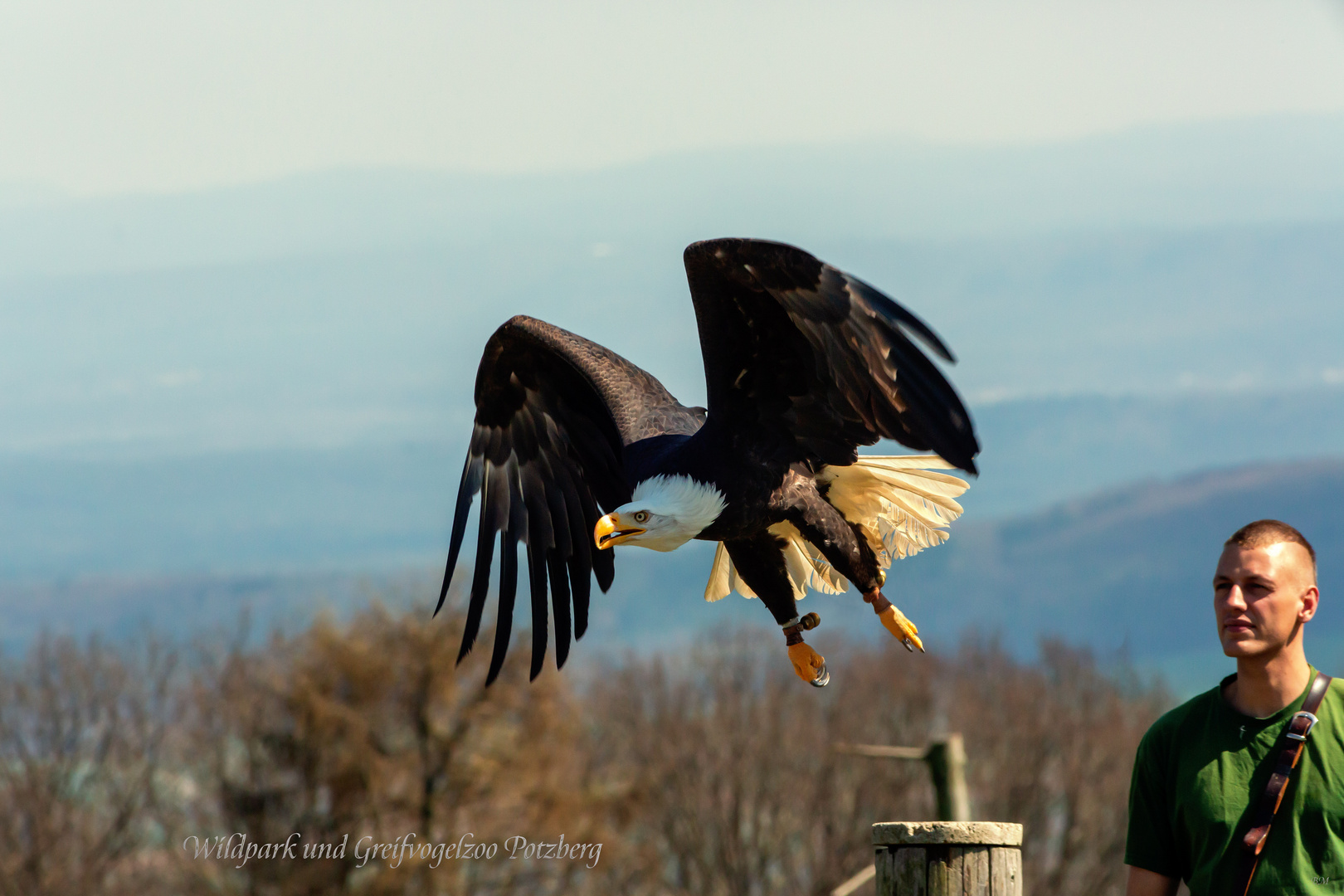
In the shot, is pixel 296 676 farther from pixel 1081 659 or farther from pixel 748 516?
pixel 1081 659

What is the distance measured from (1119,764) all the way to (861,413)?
4282 centimetres

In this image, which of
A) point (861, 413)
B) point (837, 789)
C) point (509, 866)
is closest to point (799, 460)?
point (861, 413)

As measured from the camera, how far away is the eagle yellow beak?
5.64 m

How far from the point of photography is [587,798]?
3272 centimetres

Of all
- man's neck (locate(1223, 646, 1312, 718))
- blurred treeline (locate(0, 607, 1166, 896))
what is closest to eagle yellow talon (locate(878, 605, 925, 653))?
man's neck (locate(1223, 646, 1312, 718))

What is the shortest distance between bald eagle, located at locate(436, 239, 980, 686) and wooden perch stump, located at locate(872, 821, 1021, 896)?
1.18 metres

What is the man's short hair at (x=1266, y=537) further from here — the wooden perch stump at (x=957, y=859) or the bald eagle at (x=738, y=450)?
the bald eagle at (x=738, y=450)

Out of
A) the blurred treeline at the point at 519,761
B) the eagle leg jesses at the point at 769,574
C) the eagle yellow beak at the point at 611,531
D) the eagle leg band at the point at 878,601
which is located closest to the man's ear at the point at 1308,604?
the eagle yellow beak at the point at 611,531

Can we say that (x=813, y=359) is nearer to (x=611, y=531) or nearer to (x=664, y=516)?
(x=664, y=516)

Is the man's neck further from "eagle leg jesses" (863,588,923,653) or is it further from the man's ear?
"eagle leg jesses" (863,588,923,653)

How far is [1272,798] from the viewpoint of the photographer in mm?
3453

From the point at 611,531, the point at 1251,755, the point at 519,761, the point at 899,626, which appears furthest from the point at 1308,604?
the point at 519,761

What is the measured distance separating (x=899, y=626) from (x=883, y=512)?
90 centimetres

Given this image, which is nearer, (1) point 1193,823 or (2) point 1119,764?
(1) point 1193,823
